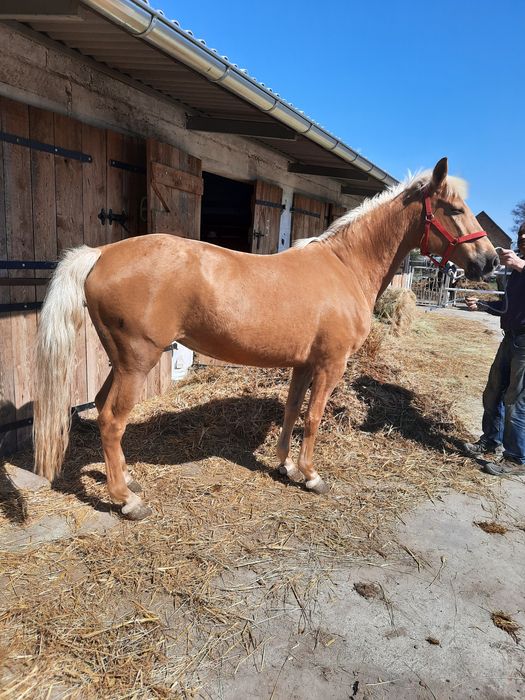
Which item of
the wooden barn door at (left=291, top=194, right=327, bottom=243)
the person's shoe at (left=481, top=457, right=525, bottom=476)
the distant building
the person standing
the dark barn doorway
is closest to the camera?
the person standing

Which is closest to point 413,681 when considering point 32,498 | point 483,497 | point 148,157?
point 483,497

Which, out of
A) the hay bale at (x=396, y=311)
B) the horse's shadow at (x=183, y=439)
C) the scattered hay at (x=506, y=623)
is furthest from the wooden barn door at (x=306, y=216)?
the scattered hay at (x=506, y=623)

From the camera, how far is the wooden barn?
275cm

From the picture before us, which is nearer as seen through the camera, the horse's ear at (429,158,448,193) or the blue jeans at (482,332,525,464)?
the horse's ear at (429,158,448,193)

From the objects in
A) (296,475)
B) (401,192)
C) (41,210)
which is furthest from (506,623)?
(41,210)

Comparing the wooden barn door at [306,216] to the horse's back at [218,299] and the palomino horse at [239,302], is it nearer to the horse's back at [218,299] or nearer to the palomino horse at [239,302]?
the palomino horse at [239,302]

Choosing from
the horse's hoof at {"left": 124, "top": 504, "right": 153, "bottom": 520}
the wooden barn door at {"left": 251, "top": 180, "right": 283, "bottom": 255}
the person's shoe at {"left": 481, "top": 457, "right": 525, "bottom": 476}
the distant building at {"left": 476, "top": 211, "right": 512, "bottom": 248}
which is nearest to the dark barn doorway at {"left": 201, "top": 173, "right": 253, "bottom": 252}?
the wooden barn door at {"left": 251, "top": 180, "right": 283, "bottom": 255}

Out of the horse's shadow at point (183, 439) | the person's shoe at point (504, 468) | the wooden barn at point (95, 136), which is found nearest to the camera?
the wooden barn at point (95, 136)

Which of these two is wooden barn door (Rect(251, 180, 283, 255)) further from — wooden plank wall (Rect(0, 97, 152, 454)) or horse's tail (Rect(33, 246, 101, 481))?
horse's tail (Rect(33, 246, 101, 481))

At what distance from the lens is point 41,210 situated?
10.3 feet

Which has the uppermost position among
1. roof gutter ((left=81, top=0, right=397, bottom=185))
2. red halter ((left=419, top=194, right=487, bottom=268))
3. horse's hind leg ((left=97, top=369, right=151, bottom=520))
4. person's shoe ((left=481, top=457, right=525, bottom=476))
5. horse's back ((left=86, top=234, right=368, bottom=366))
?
roof gutter ((left=81, top=0, right=397, bottom=185))

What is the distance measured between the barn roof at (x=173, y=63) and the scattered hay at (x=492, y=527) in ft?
11.1

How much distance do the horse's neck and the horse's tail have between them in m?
1.76

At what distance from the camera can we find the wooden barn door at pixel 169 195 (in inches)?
149
